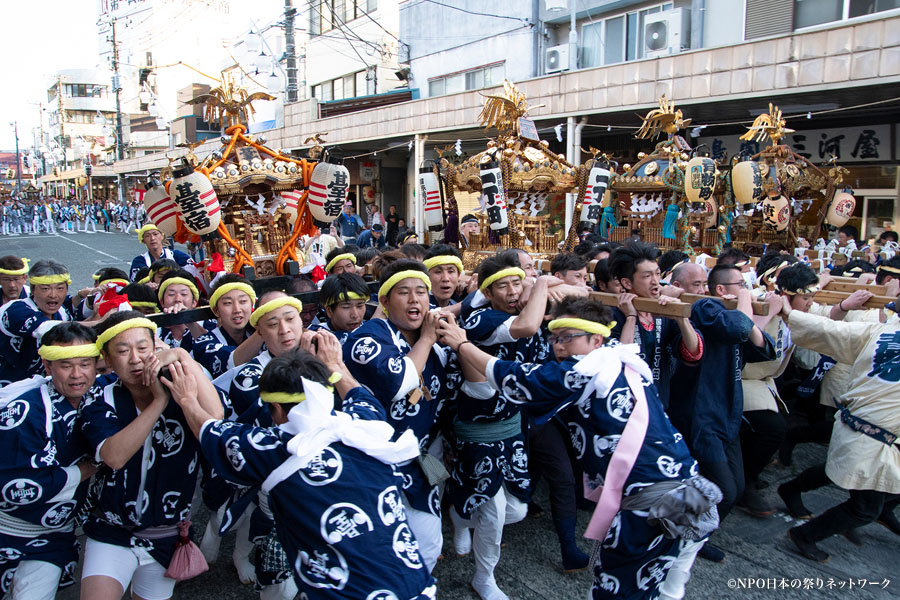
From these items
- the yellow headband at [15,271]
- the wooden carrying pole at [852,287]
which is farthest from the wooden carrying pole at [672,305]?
the yellow headband at [15,271]

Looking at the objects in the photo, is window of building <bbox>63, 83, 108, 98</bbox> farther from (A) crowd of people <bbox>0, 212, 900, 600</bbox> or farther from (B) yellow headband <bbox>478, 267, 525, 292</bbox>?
(B) yellow headband <bbox>478, 267, 525, 292</bbox>

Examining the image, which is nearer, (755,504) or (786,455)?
(755,504)

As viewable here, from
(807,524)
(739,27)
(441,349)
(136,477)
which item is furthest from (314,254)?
(739,27)

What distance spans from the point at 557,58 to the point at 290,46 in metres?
6.57

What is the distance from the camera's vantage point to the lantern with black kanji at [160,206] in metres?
6.16

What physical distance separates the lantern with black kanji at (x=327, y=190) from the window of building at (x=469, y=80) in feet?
40.1

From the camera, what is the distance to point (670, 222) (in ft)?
27.6

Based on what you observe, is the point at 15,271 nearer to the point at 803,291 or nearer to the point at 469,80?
the point at 803,291

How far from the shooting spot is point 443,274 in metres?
3.90

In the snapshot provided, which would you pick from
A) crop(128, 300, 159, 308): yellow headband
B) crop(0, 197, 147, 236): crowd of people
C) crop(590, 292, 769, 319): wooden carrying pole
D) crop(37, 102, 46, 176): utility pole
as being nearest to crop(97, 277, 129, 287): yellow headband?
crop(128, 300, 159, 308): yellow headband

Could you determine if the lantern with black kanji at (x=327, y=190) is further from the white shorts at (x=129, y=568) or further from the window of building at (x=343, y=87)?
the window of building at (x=343, y=87)

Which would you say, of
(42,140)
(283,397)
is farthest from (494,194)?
(42,140)

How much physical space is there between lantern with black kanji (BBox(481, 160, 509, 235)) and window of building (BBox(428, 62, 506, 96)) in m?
11.2

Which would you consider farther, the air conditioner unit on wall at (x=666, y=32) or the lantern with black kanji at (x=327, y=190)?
the air conditioner unit on wall at (x=666, y=32)
